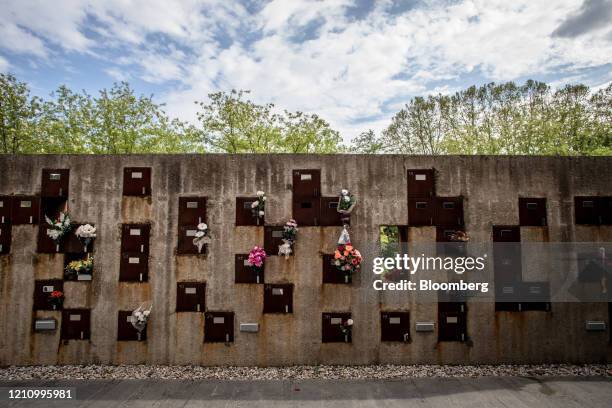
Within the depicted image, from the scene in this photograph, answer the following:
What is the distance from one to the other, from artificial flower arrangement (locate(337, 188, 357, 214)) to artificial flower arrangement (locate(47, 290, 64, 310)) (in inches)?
263

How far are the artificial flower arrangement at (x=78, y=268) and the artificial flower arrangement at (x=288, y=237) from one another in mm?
4405

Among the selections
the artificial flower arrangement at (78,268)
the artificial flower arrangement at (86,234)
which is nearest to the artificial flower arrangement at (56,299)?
the artificial flower arrangement at (78,268)

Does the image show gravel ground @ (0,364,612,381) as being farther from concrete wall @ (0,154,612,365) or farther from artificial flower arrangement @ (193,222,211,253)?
artificial flower arrangement @ (193,222,211,253)

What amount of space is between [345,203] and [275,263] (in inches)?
84.8

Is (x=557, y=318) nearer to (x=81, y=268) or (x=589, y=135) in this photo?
(x=81, y=268)

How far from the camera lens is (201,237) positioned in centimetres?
771

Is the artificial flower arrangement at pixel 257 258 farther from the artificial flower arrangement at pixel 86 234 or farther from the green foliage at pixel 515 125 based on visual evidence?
the green foliage at pixel 515 125

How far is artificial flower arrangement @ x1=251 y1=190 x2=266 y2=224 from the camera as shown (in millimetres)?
7574

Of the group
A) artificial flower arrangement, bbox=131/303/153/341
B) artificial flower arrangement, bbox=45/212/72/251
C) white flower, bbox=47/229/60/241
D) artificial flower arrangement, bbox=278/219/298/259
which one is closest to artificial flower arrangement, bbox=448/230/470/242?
artificial flower arrangement, bbox=278/219/298/259

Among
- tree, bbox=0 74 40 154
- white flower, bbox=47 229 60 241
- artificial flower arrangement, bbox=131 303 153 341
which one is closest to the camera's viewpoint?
artificial flower arrangement, bbox=131 303 153 341

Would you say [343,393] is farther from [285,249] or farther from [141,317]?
[141,317]

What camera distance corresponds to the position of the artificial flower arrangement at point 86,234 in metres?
7.51

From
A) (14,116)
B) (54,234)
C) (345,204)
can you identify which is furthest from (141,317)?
(14,116)

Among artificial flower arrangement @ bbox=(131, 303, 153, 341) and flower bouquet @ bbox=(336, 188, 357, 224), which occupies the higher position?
flower bouquet @ bbox=(336, 188, 357, 224)
